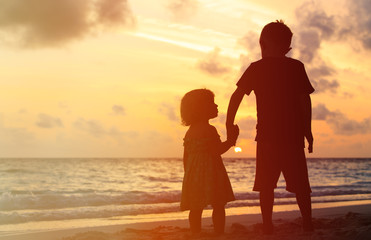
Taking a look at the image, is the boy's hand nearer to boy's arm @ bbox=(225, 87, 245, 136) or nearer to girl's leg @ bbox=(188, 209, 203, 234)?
boy's arm @ bbox=(225, 87, 245, 136)

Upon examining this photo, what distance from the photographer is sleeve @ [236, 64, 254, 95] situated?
15.8 ft

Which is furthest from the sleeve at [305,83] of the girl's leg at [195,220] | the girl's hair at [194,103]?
the girl's leg at [195,220]

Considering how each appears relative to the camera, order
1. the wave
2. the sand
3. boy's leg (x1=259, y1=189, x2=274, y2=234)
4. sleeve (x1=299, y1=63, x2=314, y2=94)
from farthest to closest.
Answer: the wave, sleeve (x1=299, y1=63, x2=314, y2=94), boy's leg (x1=259, y1=189, x2=274, y2=234), the sand

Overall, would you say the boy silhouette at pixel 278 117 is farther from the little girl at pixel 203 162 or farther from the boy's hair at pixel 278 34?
the little girl at pixel 203 162

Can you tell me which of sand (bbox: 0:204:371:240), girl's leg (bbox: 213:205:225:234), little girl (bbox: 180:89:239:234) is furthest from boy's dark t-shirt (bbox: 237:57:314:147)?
sand (bbox: 0:204:371:240)

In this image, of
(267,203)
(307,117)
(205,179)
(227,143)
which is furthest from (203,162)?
(307,117)

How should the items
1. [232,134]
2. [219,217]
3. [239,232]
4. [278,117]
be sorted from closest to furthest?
[278,117], [232,134], [219,217], [239,232]

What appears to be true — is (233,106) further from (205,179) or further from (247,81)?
(205,179)

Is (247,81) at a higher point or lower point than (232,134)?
higher

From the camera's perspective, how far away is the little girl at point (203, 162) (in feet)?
15.7

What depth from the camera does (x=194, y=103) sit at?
4.93 meters

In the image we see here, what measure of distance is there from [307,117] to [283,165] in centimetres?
60

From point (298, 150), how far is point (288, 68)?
0.92 metres

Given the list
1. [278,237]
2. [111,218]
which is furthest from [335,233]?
[111,218]
